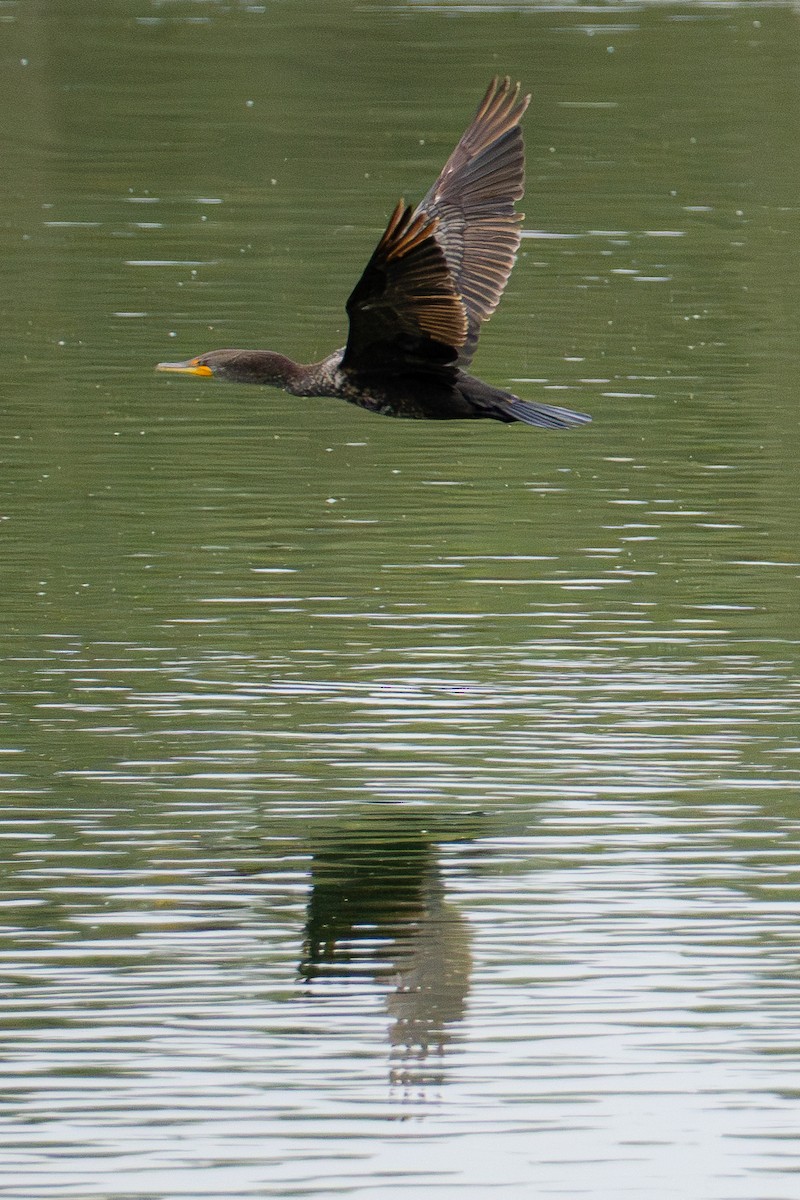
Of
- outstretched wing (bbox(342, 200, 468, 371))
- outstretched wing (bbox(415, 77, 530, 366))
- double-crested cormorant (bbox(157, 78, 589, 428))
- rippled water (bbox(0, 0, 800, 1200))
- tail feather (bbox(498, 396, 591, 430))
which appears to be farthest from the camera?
outstretched wing (bbox(415, 77, 530, 366))

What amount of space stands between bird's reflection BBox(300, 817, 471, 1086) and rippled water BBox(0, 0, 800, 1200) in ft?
0.06

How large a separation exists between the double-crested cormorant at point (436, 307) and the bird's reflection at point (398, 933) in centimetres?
204

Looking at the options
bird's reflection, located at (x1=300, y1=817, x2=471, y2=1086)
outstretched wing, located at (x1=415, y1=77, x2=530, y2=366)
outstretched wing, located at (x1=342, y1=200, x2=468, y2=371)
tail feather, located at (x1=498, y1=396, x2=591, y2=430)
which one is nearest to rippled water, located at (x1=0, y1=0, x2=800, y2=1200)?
bird's reflection, located at (x1=300, y1=817, x2=471, y2=1086)

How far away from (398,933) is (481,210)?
14.9ft

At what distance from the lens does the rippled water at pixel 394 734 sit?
6988mm

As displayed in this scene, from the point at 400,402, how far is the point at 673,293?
30.2 ft

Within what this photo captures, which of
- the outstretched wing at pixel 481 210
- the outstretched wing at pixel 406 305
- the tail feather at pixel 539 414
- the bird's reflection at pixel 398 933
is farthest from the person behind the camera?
the outstretched wing at pixel 481 210

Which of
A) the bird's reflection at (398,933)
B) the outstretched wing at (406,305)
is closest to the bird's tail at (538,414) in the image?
the outstretched wing at (406,305)

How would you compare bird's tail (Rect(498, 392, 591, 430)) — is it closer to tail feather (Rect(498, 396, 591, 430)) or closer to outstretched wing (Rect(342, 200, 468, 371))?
tail feather (Rect(498, 396, 591, 430))

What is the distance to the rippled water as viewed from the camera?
22.9 feet

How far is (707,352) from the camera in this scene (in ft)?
58.6

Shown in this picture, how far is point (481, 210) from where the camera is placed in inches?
466

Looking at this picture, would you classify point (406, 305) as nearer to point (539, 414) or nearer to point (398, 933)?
point (539, 414)

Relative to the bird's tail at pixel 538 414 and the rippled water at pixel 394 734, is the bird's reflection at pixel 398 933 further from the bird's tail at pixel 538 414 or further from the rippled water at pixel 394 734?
the bird's tail at pixel 538 414
